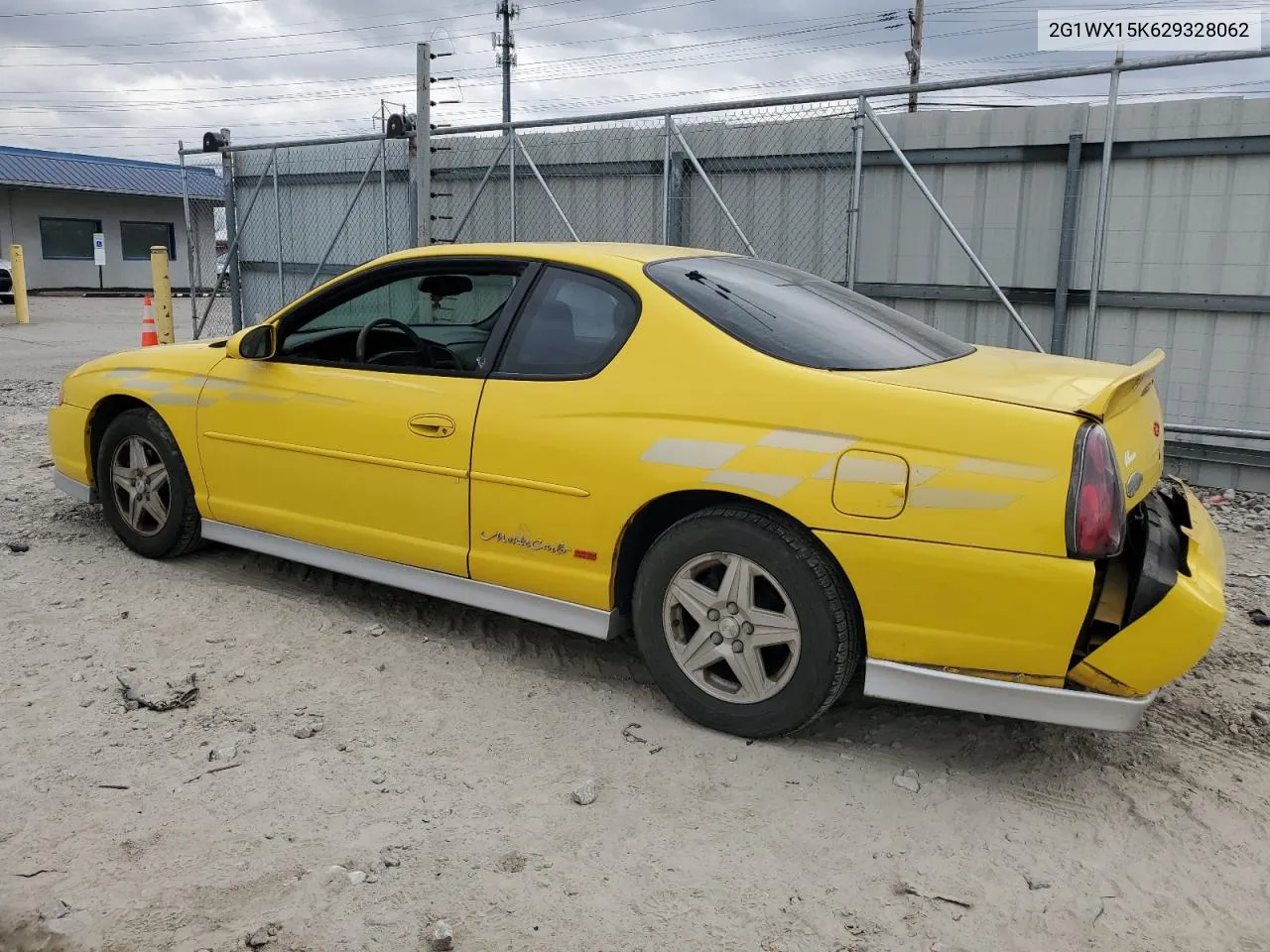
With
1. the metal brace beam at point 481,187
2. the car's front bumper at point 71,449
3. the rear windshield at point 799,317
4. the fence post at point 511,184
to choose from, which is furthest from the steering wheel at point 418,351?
the metal brace beam at point 481,187

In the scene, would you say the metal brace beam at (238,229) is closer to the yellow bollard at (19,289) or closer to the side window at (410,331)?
the side window at (410,331)

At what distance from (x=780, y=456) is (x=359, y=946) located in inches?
66.5

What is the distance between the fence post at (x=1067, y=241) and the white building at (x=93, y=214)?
82.9 ft

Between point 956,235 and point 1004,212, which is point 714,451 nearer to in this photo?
point 956,235

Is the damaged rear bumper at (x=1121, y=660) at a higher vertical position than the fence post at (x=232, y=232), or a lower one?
lower

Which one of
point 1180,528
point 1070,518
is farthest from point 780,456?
point 1180,528

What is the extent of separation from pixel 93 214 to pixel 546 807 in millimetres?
33872

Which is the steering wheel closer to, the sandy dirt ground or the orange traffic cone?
the sandy dirt ground

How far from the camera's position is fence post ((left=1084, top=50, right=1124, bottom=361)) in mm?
6199

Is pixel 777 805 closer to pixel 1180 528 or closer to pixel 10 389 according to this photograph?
pixel 1180 528

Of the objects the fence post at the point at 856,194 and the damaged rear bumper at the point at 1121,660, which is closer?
the damaged rear bumper at the point at 1121,660

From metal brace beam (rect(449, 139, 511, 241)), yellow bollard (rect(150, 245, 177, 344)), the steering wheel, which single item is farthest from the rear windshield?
yellow bollard (rect(150, 245, 177, 344))

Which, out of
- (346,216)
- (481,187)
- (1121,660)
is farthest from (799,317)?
(346,216)

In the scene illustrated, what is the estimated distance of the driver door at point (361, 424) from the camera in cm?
376
